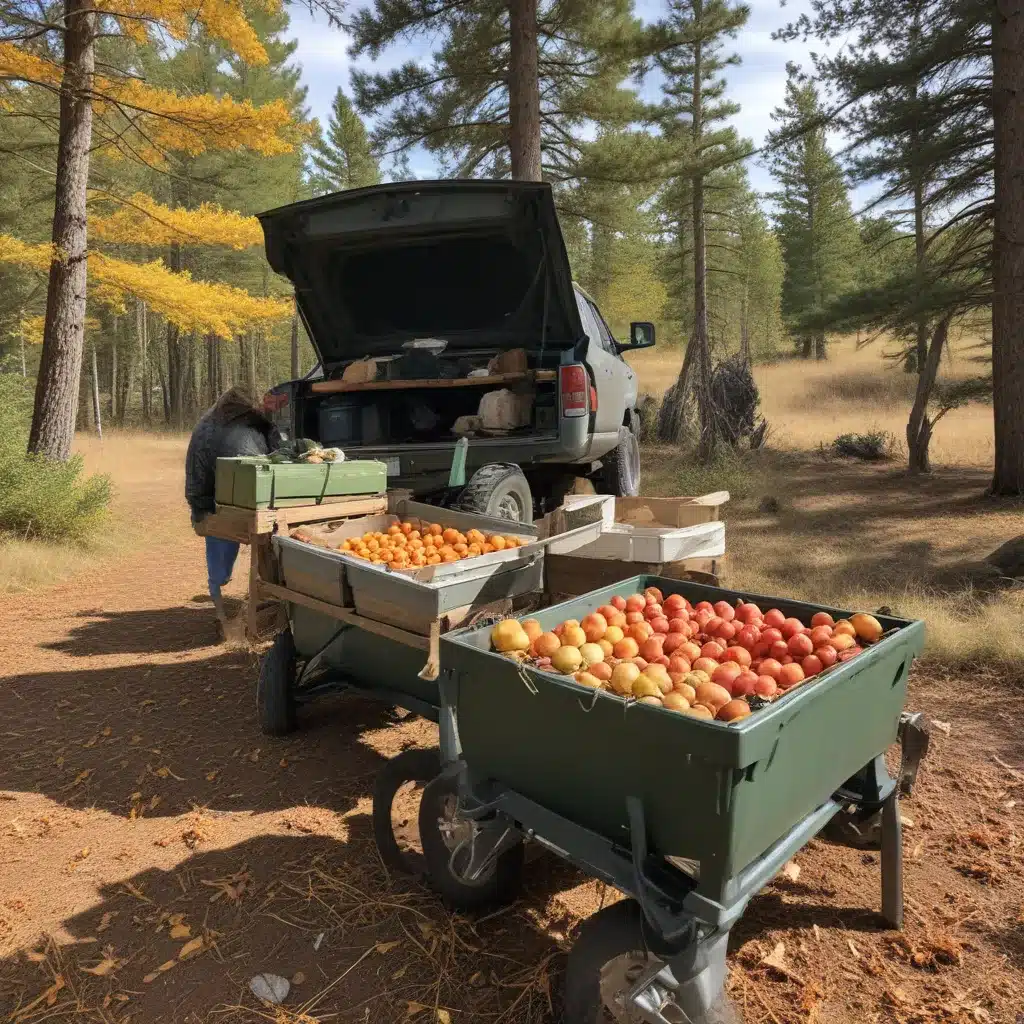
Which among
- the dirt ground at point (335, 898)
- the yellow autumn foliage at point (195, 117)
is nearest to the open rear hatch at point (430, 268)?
the dirt ground at point (335, 898)

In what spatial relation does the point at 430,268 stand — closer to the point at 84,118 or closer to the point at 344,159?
the point at 84,118

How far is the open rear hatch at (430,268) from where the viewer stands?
5359 mm

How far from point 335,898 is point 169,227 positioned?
11.1m

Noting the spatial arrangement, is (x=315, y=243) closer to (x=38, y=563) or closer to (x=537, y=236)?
(x=537, y=236)

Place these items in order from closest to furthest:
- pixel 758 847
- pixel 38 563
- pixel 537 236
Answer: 1. pixel 758 847
2. pixel 537 236
3. pixel 38 563

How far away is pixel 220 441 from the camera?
5270 mm

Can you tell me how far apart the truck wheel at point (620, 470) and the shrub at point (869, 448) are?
9.83 metres

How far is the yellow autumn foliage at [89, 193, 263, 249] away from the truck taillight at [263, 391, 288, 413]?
21.7 feet

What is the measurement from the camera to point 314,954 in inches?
97.8

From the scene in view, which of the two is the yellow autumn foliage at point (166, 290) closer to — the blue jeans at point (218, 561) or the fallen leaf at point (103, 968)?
the blue jeans at point (218, 561)

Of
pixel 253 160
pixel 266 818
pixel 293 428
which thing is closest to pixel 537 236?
pixel 293 428

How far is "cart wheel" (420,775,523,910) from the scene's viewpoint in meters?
2.49

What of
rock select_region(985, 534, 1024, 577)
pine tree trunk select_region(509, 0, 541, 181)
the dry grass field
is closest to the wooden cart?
the dry grass field

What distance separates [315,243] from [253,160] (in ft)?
74.4
